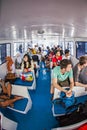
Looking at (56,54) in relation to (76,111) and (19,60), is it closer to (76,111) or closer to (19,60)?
(19,60)

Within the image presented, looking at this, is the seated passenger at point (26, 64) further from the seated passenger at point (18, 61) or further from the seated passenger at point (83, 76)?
the seated passenger at point (83, 76)

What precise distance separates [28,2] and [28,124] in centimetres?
82

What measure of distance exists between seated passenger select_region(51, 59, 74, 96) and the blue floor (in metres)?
0.06

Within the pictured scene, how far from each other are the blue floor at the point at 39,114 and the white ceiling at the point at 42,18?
1.09 feet

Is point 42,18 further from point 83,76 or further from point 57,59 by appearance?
point 83,76

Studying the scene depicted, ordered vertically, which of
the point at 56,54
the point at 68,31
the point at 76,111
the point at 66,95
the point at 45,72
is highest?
the point at 68,31

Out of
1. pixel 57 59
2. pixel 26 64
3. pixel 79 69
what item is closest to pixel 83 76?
pixel 79 69

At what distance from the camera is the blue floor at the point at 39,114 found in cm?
145

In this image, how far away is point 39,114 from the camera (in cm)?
147

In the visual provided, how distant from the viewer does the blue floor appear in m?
1.45

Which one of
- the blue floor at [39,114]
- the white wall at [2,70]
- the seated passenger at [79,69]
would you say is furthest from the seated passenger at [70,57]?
the white wall at [2,70]

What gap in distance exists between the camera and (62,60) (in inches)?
56.0

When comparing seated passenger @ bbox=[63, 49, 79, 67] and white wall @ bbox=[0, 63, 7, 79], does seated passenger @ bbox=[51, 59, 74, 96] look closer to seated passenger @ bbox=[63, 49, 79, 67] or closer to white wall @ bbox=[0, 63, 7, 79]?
seated passenger @ bbox=[63, 49, 79, 67]

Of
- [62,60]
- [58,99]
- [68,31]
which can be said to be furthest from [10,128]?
[68,31]
